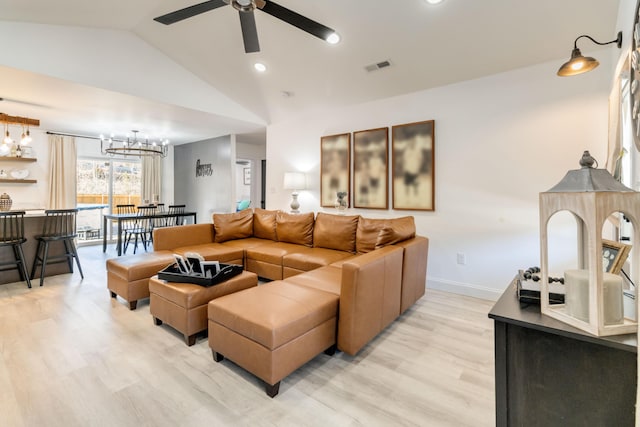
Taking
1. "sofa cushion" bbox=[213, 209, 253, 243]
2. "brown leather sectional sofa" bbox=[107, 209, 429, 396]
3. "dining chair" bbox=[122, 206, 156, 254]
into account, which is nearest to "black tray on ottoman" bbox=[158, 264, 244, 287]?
"brown leather sectional sofa" bbox=[107, 209, 429, 396]

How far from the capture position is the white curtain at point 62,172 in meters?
5.85

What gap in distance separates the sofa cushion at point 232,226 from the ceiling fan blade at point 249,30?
2.36 m

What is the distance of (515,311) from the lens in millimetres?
1004

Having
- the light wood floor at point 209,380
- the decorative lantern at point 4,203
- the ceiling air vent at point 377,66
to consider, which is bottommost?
the light wood floor at point 209,380

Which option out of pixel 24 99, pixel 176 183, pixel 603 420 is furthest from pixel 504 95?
pixel 176 183

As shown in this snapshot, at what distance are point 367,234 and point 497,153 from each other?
5.50 feet

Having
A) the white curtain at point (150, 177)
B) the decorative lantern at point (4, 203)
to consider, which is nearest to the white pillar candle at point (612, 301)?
the decorative lantern at point (4, 203)

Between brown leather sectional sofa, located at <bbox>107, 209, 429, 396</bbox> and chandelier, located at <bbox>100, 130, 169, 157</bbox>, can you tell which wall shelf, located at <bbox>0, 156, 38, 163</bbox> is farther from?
brown leather sectional sofa, located at <bbox>107, 209, 429, 396</bbox>

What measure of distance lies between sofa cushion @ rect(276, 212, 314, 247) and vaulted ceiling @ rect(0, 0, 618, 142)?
1.80 metres

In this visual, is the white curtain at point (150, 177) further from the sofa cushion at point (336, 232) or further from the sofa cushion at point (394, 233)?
the sofa cushion at point (394, 233)

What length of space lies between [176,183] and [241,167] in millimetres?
1760

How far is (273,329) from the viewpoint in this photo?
1.65 m

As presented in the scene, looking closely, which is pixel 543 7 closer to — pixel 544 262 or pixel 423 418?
pixel 544 262

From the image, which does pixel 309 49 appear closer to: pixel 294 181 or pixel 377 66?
pixel 377 66
